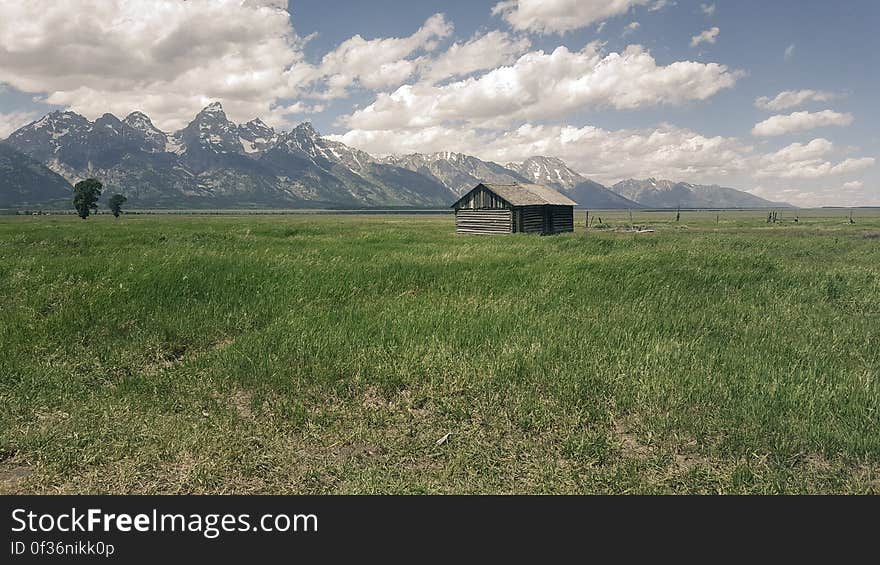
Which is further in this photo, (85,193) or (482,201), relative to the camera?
(85,193)

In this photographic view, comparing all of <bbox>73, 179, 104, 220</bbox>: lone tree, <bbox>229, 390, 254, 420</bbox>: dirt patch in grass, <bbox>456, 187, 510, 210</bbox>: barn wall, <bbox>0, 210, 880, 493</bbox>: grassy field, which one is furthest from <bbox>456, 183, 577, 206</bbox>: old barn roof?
<bbox>73, 179, 104, 220</bbox>: lone tree

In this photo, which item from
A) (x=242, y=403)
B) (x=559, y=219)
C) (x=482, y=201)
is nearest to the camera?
(x=242, y=403)

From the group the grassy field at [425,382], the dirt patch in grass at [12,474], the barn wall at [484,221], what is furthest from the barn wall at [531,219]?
the dirt patch in grass at [12,474]

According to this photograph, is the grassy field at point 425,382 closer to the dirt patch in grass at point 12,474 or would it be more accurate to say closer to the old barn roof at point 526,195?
the dirt patch in grass at point 12,474

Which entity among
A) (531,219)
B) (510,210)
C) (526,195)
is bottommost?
(531,219)

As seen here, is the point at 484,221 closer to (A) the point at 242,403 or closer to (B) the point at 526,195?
(B) the point at 526,195

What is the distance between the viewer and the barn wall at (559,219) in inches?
1914

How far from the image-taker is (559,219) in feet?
166

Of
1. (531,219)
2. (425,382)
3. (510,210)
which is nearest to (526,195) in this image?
(531,219)

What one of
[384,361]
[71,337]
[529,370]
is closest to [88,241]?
[71,337]

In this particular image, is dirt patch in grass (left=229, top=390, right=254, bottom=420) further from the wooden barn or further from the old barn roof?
the old barn roof

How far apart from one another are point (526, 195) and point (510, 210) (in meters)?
3.35

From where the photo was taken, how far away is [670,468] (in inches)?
203
